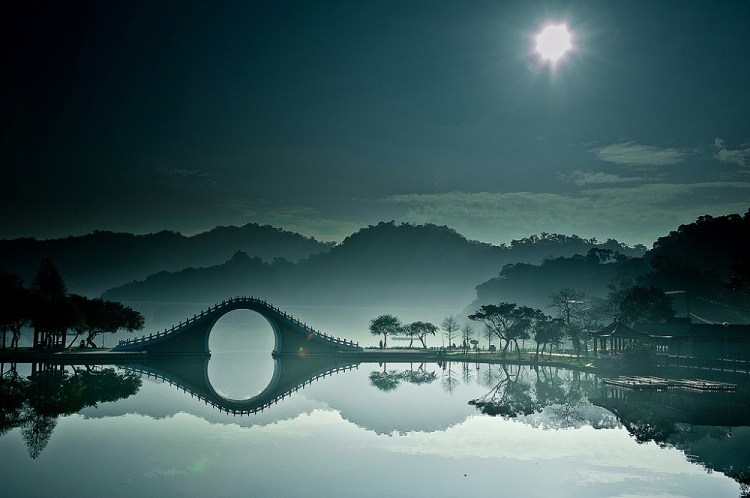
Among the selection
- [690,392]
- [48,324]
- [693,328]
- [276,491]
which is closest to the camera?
[276,491]

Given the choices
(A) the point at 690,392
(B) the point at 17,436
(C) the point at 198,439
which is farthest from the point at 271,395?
(A) the point at 690,392

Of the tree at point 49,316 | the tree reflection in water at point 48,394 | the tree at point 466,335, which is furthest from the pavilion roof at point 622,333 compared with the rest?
the tree at point 49,316

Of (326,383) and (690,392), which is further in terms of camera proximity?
(326,383)

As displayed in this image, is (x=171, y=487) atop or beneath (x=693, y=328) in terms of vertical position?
beneath

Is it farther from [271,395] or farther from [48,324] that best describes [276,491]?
[48,324]

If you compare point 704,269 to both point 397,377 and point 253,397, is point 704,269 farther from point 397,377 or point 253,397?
point 253,397

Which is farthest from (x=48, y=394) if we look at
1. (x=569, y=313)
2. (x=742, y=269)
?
(x=569, y=313)

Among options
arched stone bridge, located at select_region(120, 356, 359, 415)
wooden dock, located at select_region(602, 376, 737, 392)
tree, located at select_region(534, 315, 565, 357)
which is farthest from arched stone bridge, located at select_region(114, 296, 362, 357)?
wooden dock, located at select_region(602, 376, 737, 392)

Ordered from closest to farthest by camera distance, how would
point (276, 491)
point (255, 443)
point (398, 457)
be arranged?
point (276, 491) → point (398, 457) → point (255, 443)

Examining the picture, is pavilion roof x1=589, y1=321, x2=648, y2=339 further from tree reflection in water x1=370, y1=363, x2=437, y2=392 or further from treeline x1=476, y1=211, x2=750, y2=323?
tree reflection in water x1=370, y1=363, x2=437, y2=392
